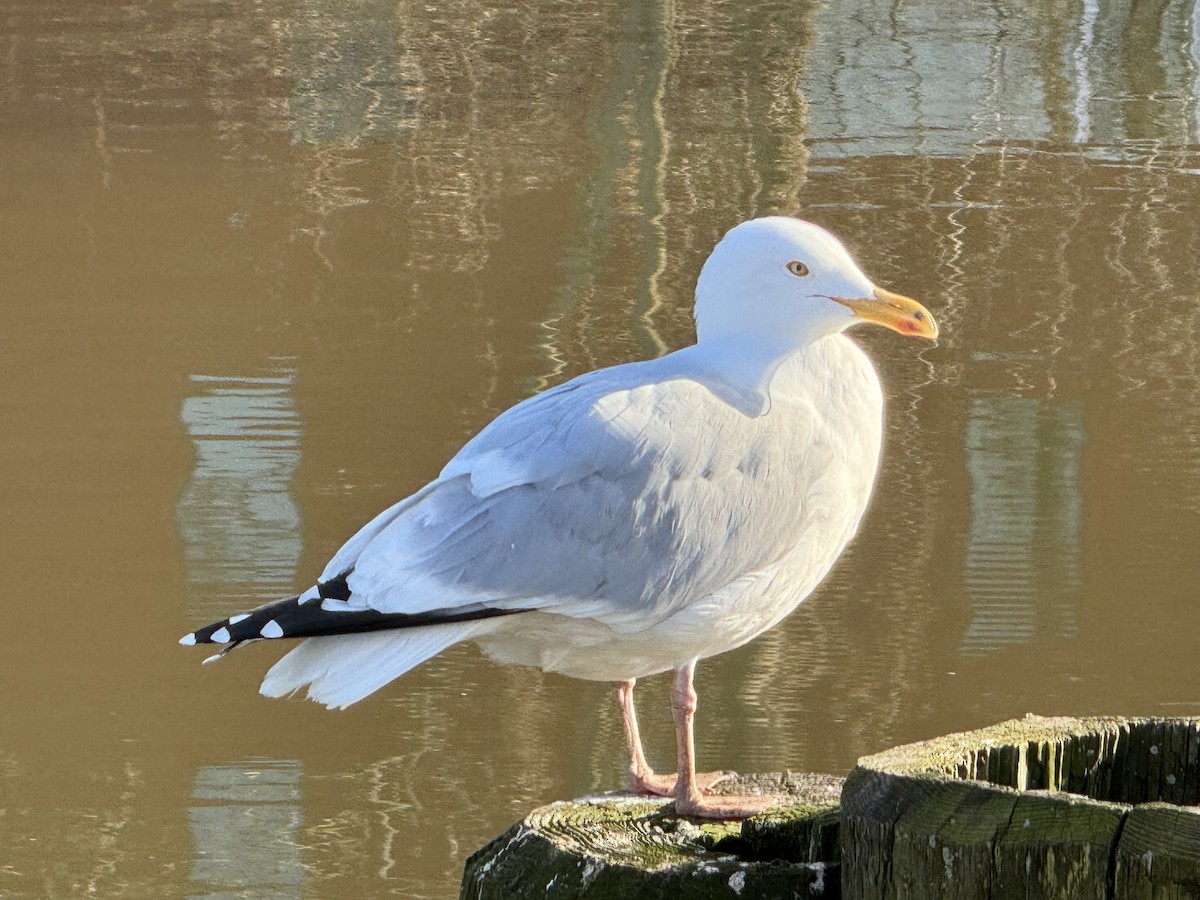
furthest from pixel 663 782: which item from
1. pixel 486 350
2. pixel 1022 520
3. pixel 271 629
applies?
pixel 486 350

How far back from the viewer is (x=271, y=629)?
9.04 feet

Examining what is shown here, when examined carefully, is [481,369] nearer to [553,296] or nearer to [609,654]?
[553,296]

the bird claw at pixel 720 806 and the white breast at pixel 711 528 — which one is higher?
the white breast at pixel 711 528

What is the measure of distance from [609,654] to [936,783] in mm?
1050

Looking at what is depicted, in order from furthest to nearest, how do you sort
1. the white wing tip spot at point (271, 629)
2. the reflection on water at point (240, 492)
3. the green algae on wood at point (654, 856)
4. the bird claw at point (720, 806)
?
the reflection on water at point (240, 492)
the bird claw at point (720, 806)
the white wing tip spot at point (271, 629)
the green algae on wood at point (654, 856)

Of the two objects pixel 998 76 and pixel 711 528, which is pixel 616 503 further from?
pixel 998 76

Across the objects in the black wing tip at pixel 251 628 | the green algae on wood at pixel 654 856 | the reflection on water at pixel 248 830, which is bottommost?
the reflection on water at pixel 248 830

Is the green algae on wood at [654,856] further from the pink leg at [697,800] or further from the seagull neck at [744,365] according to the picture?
the seagull neck at [744,365]

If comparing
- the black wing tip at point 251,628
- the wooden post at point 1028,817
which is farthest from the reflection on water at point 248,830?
the wooden post at point 1028,817

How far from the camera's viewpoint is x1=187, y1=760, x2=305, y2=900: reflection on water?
3771mm

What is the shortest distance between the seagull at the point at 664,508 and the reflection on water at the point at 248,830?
0.88 metres

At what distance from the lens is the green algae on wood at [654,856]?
2439mm

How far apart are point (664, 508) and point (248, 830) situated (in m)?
1.34

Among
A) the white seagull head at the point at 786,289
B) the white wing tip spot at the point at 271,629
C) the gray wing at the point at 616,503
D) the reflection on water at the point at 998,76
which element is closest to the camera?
the white wing tip spot at the point at 271,629
